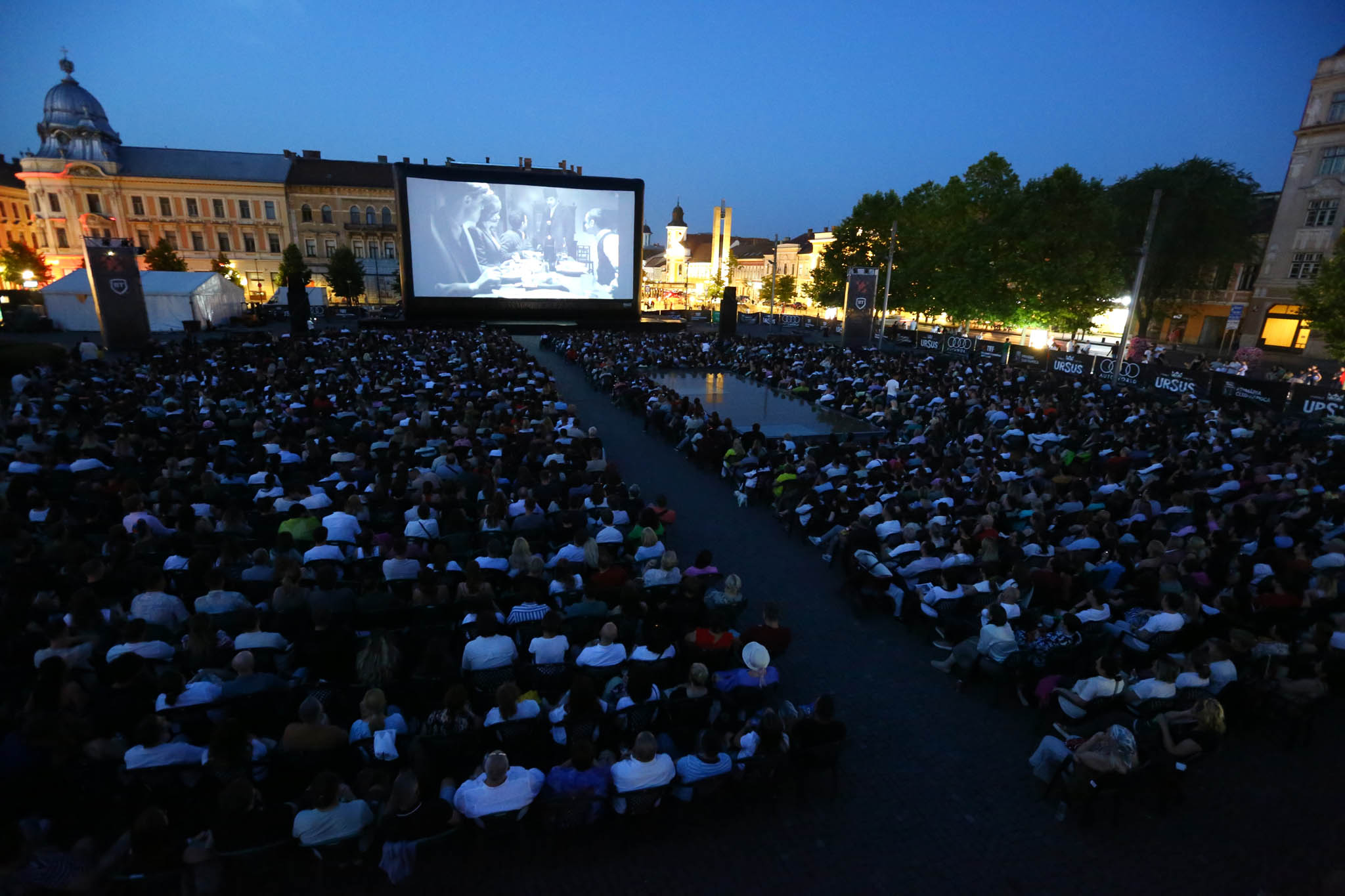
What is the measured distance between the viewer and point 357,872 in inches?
155

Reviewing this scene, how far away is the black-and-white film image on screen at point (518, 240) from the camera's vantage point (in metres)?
28.6

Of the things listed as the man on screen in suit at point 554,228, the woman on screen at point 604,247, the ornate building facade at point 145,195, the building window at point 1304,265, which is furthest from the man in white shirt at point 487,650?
the ornate building facade at point 145,195

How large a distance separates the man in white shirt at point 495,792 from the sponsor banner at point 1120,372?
2221 centimetres

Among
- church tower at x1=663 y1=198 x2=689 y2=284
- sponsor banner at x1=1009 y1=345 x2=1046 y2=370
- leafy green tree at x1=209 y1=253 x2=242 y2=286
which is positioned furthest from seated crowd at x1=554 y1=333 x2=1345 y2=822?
church tower at x1=663 y1=198 x2=689 y2=284

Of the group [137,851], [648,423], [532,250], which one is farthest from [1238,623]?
[532,250]

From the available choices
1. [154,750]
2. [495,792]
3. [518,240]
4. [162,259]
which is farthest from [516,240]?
[162,259]

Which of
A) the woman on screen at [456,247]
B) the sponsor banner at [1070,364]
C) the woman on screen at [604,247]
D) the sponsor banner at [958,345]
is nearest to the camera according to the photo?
the sponsor banner at [1070,364]

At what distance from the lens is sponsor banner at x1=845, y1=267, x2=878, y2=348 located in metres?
28.9

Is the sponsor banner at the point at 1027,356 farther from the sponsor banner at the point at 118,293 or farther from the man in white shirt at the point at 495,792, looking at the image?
the sponsor banner at the point at 118,293

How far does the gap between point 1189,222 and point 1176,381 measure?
84.2ft

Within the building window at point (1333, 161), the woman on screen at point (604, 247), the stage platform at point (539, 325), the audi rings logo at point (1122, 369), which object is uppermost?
the building window at point (1333, 161)

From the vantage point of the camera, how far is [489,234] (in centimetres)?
2952

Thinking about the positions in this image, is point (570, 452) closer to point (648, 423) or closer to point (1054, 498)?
point (648, 423)

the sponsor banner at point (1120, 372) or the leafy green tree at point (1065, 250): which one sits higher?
the leafy green tree at point (1065, 250)
